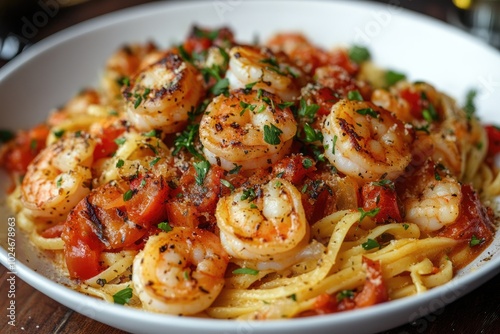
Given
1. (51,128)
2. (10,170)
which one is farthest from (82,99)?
(10,170)

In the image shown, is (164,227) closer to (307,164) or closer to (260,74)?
(307,164)

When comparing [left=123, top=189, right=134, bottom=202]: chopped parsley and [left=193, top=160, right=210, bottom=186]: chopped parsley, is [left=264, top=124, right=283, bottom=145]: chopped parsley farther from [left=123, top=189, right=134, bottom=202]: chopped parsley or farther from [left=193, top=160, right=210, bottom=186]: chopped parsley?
[left=123, top=189, right=134, bottom=202]: chopped parsley

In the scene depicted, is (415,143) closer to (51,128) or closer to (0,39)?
(51,128)

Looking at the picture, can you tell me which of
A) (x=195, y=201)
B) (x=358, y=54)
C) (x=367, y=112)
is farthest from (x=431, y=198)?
(x=358, y=54)

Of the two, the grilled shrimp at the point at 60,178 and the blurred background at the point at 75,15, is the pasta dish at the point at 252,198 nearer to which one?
the grilled shrimp at the point at 60,178

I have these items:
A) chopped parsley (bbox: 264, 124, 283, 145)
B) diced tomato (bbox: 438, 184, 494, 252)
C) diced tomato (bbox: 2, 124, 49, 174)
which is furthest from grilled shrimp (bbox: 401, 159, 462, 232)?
diced tomato (bbox: 2, 124, 49, 174)

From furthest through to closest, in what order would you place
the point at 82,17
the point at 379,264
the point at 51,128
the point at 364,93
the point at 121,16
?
the point at 82,17 < the point at 121,16 < the point at 51,128 < the point at 364,93 < the point at 379,264
